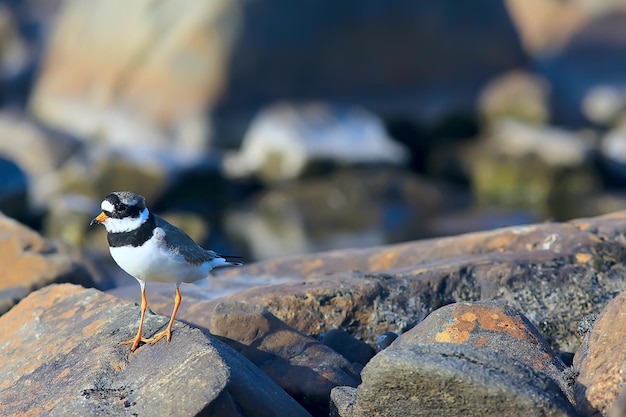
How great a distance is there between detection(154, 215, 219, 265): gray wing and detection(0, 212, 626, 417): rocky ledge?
0.38m

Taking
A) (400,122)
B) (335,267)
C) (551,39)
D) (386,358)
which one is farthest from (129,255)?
(551,39)

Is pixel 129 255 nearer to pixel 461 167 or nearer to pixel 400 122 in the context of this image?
pixel 461 167

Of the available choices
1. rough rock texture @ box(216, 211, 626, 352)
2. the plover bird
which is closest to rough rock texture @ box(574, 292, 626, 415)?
rough rock texture @ box(216, 211, 626, 352)

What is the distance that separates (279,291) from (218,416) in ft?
7.36

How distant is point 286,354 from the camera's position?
6180 millimetres

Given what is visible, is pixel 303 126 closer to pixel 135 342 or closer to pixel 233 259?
pixel 233 259

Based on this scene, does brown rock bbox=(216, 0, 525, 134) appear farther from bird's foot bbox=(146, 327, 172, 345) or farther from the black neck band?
bird's foot bbox=(146, 327, 172, 345)

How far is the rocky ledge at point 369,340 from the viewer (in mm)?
4891

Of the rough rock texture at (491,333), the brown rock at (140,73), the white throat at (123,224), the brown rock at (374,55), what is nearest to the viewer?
the rough rock texture at (491,333)

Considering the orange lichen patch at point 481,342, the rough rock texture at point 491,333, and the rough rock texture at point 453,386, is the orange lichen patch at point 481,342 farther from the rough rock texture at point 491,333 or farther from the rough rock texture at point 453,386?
the rough rock texture at point 453,386

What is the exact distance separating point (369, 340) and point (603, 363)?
207cm

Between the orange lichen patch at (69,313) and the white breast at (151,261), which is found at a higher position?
the white breast at (151,261)

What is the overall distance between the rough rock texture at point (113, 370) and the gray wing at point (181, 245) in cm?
45

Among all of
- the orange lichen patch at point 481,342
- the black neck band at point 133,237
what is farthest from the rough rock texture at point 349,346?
the black neck band at point 133,237
